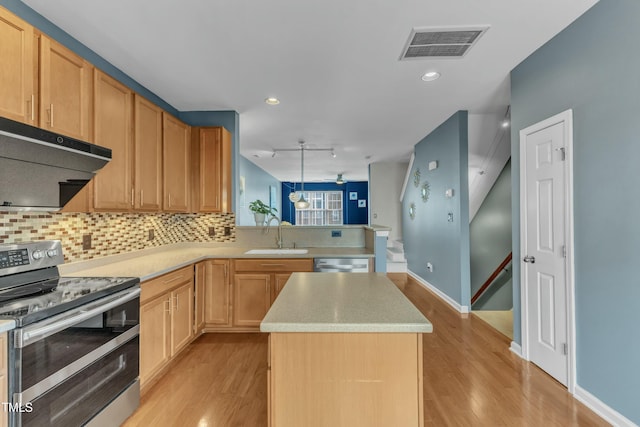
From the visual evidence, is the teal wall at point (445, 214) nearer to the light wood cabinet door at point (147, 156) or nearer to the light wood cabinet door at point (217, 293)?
the light wood cabinet door at point (217, 293)

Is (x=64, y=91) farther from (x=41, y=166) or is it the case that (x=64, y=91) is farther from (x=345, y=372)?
(x=345, y=372)

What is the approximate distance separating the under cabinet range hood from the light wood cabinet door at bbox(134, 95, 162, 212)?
1.96 ft

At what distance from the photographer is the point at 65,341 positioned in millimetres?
1437

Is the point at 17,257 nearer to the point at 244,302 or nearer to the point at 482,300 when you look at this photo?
the point at 244,302

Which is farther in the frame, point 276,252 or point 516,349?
point 276,252

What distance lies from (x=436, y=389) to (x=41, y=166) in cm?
295

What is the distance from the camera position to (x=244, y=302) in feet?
10.3

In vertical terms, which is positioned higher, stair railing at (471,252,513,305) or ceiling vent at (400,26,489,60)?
ceiling vent at (400,26,489,60)

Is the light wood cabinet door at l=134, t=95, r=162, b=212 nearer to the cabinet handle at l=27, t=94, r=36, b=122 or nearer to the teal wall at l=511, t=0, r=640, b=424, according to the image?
the cabinet handle at l=27, t=94, r=36, b=122

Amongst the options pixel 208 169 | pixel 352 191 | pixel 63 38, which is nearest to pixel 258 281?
pixel 208 169

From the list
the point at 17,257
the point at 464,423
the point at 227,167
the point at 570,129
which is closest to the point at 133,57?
the point at 227,167

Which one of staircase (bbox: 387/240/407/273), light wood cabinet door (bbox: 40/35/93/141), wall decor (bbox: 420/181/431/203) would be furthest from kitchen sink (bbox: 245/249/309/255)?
staircase (bbox: 387/240/407/273)

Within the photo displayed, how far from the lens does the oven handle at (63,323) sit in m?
1.24

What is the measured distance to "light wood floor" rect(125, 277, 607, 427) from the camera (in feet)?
6.15
